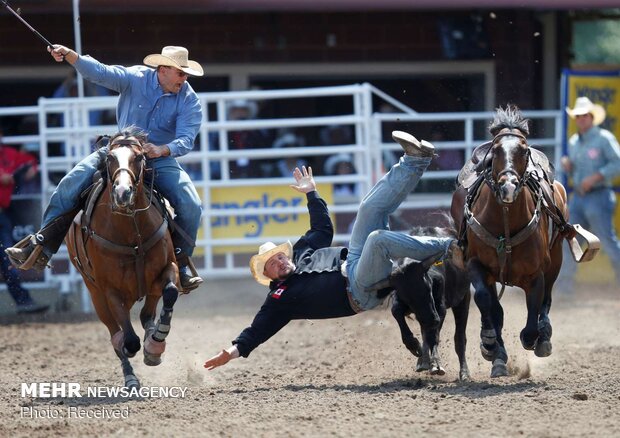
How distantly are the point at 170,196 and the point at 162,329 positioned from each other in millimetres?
955

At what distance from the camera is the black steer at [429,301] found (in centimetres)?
690

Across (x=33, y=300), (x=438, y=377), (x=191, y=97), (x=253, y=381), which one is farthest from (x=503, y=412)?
(x=33, y=300)

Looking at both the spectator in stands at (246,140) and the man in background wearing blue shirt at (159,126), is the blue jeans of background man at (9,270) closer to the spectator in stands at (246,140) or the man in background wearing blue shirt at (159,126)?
the spectator in stands at (246,140)

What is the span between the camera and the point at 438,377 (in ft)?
24.5

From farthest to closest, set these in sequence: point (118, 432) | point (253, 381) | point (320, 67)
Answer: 1. point (320, 67)
2. point (253, 381)
3. point (118, 432)

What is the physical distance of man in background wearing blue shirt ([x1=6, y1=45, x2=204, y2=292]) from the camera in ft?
24.2

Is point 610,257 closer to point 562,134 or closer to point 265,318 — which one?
point 562,134

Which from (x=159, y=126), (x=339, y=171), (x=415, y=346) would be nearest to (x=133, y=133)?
(x=159, y=126)

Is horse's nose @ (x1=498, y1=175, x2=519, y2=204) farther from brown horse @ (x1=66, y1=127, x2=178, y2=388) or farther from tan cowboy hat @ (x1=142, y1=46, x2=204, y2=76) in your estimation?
tan cowboy hat @ (x1=142, y1=46, x2=204, y2=76)

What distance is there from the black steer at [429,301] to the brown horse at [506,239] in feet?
0.97

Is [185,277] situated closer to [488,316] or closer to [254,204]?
[488,316]

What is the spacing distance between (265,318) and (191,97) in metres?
1.54
